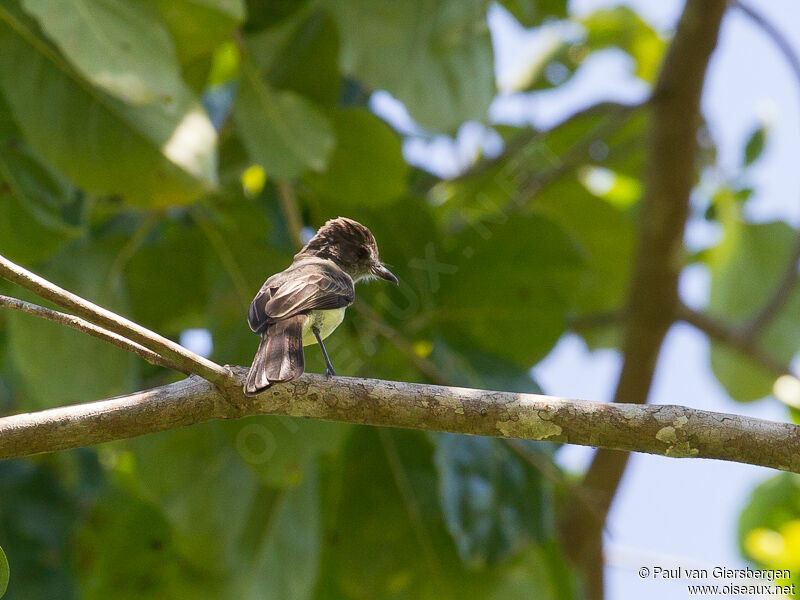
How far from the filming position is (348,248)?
307 centimetres

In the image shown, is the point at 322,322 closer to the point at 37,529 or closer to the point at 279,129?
the point at 279,129

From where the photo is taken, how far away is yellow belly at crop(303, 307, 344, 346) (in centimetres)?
262

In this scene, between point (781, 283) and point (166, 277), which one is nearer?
point (166, 277)

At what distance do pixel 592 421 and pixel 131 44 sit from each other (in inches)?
63.9

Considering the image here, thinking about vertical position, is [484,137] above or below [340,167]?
above

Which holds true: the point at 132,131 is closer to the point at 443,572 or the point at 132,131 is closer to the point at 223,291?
the point at 223,291

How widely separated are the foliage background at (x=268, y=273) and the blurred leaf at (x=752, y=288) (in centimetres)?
71

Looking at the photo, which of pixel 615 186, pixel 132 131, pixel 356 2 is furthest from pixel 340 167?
pixel 615 186

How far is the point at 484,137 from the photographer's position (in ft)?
18.1

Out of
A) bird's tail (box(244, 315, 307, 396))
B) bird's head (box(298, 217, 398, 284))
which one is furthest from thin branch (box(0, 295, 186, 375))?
bird's head (box(298, 217, 398, 284))

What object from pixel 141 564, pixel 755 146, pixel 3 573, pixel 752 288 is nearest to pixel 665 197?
pixel 755 146

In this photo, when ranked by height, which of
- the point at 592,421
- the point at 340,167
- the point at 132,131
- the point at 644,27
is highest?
the point at 644,27

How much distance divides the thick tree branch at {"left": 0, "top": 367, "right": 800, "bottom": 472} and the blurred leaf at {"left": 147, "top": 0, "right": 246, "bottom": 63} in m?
1.36

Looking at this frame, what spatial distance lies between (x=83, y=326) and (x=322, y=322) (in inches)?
34.0
